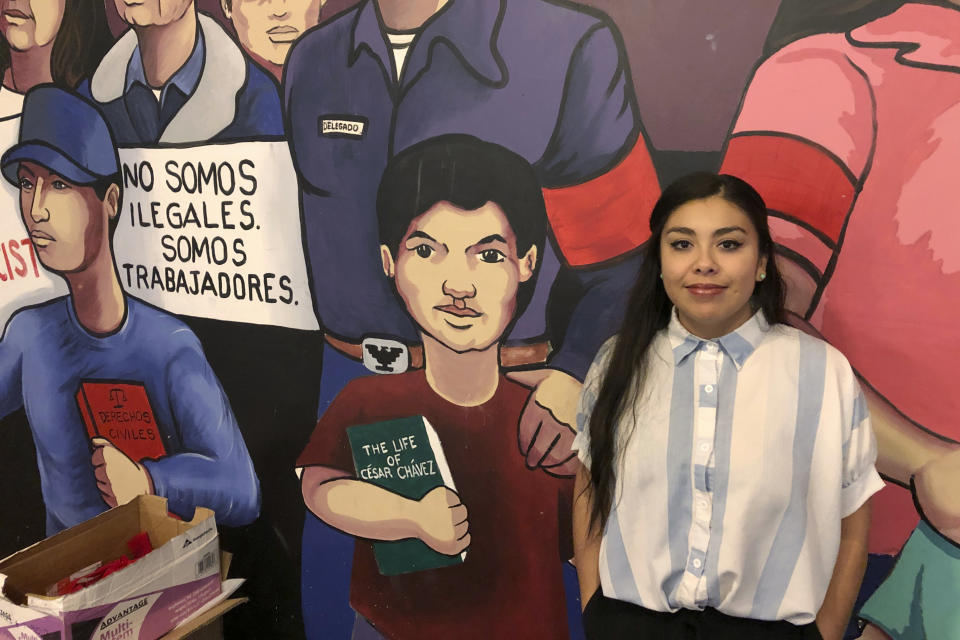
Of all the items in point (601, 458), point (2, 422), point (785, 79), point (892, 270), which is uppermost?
point (785, 79)

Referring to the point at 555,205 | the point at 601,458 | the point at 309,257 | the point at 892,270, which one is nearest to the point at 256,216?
the point at 309,257

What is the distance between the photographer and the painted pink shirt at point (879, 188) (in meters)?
1.24

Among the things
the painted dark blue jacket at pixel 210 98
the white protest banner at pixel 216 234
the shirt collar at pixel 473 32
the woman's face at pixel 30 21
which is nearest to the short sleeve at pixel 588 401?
the shirt collar at pixel 473 32

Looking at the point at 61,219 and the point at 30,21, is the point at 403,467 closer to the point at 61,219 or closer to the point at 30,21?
the point at 61,219

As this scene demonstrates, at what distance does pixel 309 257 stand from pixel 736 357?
1078mm

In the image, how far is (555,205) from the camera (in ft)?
4.94

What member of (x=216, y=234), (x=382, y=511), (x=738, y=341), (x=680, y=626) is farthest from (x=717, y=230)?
(x=216, y=234)

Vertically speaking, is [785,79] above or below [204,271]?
above

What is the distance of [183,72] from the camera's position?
1.76m

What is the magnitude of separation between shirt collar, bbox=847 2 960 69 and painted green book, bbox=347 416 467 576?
1.26 metres

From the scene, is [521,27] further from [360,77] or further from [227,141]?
[227,141]

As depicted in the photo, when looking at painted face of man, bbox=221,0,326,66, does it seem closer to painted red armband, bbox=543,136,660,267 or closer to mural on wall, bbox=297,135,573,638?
mural on wall, bbox=297,135,573,638

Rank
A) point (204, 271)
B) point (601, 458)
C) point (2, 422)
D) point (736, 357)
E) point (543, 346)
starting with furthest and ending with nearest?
point (2, 422), point (204, 271), point (543, 346), point (601, 458), point (736, 357)

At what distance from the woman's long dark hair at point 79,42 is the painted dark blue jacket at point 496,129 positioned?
2.00ft
